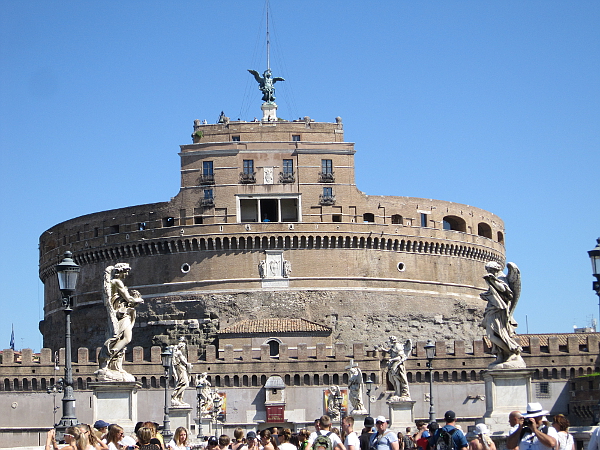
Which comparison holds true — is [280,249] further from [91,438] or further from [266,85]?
[91,438]

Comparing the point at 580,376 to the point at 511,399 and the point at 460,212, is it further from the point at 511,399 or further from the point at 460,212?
the point at 511,399

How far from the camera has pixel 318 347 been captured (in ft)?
208

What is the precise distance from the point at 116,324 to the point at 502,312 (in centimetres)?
640

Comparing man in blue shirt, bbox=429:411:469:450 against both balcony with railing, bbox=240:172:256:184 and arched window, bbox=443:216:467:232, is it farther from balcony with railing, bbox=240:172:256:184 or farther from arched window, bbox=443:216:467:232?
arched window, bbox=443:216:467:232

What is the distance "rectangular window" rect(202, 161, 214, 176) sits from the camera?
69.8 meters

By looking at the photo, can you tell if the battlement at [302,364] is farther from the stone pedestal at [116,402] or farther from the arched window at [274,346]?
the stone pedestal at [116,402]

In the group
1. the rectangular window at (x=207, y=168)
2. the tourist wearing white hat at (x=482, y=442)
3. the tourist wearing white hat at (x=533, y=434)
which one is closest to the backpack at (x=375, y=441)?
the tourist wearing white hat at (x=482, y=442)

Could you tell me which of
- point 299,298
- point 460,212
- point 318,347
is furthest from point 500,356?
point 460,212

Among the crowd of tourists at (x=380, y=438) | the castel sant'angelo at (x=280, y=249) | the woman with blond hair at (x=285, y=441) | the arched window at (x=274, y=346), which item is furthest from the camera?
the castel sant'angelo at (x=280, y=249)

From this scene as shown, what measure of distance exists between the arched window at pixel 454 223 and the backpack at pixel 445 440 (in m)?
59.4

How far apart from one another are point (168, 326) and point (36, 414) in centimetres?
975

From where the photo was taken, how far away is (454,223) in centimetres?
7481

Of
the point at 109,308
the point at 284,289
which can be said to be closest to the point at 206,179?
the point at 284,289

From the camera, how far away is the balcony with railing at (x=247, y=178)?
69438 mm
